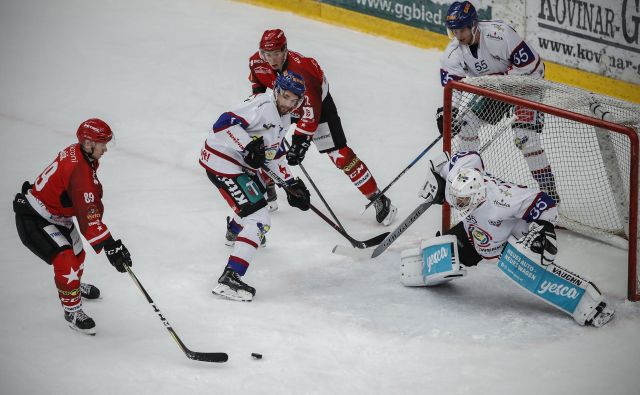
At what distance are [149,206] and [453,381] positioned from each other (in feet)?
8.16

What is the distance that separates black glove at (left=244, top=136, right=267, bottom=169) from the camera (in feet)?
15.2

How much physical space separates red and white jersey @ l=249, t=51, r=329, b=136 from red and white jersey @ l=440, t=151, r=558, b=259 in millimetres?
870

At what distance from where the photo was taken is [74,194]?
4.07 meters

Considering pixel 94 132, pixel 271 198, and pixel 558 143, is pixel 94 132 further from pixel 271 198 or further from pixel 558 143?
pixel 558 143

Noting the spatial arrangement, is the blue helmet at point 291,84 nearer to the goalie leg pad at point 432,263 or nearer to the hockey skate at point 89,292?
the goalie leg pad at point 432,263

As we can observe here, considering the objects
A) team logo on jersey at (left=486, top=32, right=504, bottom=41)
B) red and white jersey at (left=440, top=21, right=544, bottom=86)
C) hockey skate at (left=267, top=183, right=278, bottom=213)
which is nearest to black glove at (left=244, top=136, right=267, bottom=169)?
hockey skate at (left=267, top=183, right=278, bottom=213)

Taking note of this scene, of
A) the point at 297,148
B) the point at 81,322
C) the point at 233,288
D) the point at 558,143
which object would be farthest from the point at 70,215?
the point at 558,143

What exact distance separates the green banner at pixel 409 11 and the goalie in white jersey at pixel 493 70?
2.33m

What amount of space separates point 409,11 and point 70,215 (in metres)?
4.37

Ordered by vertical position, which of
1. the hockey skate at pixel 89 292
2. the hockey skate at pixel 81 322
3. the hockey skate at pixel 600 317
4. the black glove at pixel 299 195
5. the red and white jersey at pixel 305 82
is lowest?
the hockey skate at pixel 600 317

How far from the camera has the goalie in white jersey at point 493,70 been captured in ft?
17.3

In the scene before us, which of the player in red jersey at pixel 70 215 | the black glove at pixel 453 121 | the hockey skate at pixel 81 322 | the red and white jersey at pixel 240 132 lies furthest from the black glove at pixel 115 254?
the black glove at pixel 453 121

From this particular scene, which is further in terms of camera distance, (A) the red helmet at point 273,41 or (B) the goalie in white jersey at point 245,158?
(A) the red helmet at point 273,41

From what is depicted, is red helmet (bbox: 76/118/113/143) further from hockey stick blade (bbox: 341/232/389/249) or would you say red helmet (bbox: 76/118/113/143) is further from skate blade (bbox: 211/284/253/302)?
hockey stick blade (bbox: 341/232/389/249)
